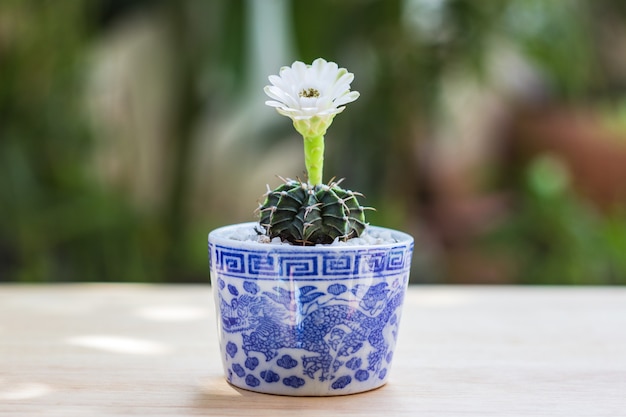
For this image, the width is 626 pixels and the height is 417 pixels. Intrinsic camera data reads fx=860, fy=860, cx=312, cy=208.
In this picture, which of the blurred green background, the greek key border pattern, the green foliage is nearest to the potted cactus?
the greek key border pattern

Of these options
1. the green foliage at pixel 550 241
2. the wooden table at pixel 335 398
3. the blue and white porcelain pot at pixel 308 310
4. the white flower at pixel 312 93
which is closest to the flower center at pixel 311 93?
the white flower at pixel 312 93

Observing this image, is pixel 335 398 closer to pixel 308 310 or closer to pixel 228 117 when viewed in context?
pixel 308 310

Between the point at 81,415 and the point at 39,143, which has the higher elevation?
the point at 39,143

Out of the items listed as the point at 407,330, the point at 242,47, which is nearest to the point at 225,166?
the point at 242,47

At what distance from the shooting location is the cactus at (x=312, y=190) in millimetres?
749

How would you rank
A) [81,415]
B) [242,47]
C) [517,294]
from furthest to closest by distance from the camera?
[242,47] → [517,294] → [81,415]

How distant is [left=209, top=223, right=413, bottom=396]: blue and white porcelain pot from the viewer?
74 centimetres

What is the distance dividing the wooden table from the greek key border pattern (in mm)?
112

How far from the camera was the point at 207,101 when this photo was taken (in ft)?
8.03

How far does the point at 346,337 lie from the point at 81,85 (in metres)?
1.90

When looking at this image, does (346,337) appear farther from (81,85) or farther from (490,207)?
(490,207)

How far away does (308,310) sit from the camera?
2.43 ft

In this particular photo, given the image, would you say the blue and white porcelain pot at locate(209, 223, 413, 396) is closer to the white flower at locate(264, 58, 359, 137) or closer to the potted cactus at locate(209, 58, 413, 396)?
the potted cactus at locate(209, 58, 413, 396)

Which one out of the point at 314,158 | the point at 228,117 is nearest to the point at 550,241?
the point at 228,117
